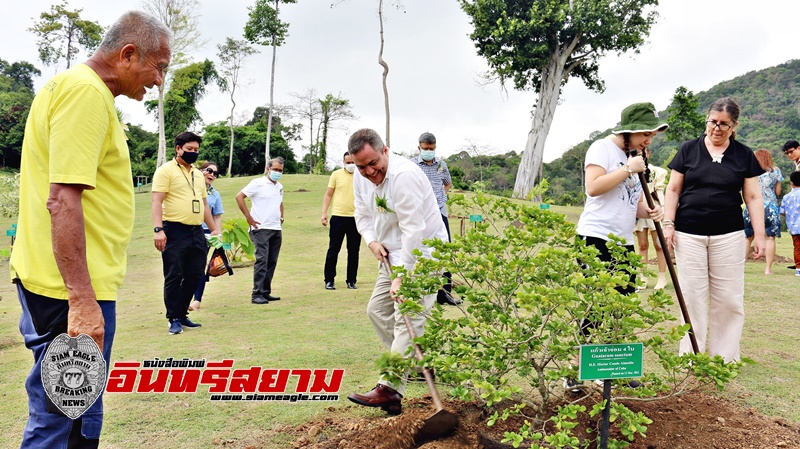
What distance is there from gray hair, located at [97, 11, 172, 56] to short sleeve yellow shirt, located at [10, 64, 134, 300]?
0.16m

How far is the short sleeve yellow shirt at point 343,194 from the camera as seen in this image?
887cm

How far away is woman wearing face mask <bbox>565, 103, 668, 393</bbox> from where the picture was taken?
13.1ft

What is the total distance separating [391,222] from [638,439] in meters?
2.03

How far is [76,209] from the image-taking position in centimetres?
212

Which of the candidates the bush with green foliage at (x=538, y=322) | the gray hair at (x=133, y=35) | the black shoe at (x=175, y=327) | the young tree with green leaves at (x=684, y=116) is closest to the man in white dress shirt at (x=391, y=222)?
the bush with green foliage at (x=538, y=322)

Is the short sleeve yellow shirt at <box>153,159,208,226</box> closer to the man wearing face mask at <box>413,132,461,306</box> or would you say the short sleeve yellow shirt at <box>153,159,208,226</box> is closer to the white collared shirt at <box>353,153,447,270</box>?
the white collared shirt at <box>353,153,447,270</box>

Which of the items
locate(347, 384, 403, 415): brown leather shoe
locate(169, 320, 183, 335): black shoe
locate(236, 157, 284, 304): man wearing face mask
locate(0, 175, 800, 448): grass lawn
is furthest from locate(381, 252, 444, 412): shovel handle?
locate(236, 157, 284, 304): man wearing face mask

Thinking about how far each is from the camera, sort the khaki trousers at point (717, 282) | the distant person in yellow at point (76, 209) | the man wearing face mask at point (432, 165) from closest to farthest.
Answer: the distant person in yellow at point (76, 209), the khaki trousers at point (717, 282), the man wearing face mask at point (432, 165)

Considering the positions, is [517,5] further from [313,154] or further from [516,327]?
[516,327]

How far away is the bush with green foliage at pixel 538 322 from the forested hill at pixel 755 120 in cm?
3076

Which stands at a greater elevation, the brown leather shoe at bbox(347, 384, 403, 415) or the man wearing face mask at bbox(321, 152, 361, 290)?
the man wearing face mask at bbox(321, 152, 361, 290)

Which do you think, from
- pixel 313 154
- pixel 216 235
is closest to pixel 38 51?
pixel 313 154

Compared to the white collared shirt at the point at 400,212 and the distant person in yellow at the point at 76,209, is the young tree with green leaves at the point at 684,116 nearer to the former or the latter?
the white collared shirt at the point at 400,212

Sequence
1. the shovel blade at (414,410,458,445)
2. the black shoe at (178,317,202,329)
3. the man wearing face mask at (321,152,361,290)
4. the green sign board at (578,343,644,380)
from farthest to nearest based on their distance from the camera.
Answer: the man wearing face mask at (321,152,361,290) → the black shoe at (178,317,202,329) → the shovel blade at (414,410,458,445) → the green sign board at (578,343,644,380)
